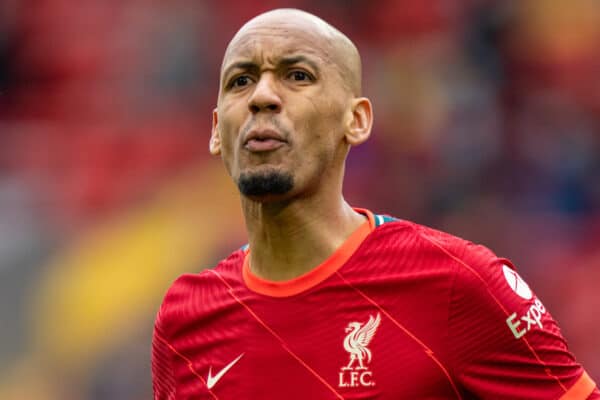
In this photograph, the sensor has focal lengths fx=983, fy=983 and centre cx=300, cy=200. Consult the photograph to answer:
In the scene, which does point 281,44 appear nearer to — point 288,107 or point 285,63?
point 285,63

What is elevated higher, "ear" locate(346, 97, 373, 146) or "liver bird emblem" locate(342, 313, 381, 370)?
"ear" locate(346, 97, 373, 146)

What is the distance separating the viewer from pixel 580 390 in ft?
9.55

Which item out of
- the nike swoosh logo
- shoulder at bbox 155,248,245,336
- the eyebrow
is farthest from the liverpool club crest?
the eyebrow

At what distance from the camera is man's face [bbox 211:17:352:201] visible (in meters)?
3.13

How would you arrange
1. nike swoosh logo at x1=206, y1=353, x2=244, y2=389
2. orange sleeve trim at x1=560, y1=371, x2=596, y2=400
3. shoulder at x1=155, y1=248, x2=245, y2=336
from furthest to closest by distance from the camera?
shoulder at x1=155, y1=248, x2=245, y2=336, nike swoosh logo at x1=206, y1=353, x2=244, y2=389, orange sleeve trim at x1=560, y1=371, x2=596, y2=400

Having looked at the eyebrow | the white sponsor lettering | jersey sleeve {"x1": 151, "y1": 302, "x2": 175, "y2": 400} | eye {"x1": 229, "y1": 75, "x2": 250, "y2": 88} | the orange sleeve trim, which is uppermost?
the eyebrow

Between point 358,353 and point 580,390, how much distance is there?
666mm

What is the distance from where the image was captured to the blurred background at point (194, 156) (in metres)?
7.29

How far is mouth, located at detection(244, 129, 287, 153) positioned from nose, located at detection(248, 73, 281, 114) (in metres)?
0.09

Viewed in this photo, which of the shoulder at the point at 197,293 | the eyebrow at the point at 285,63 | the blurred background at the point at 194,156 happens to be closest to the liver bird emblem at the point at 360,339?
the shoulder at the point at 197,293

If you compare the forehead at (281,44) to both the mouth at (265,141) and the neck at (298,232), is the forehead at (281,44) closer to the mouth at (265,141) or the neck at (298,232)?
the mouth at (265,141)

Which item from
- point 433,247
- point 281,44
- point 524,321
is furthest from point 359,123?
point 524,321

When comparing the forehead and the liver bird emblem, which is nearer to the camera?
the liver bird emblem

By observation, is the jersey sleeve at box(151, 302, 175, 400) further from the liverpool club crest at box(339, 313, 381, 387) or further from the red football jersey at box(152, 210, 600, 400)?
the liverpool club crest at box(339, 313, 381, 387)
